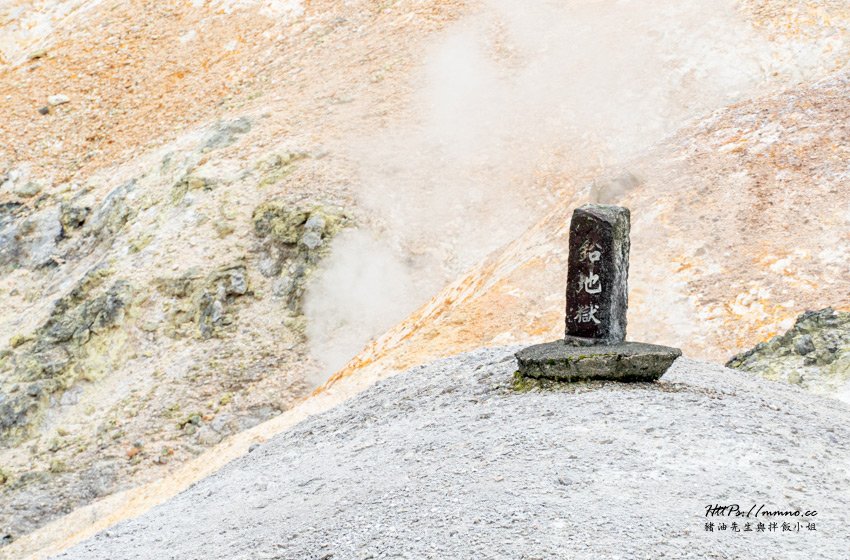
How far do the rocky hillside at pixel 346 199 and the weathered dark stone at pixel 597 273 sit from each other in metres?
4.06

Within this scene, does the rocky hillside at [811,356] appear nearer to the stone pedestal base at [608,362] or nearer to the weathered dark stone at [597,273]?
the stone pedestal base at [608,362]

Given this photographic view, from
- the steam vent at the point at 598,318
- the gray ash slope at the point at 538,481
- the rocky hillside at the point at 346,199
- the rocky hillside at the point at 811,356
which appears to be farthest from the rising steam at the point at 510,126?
the steam vent at the point at 598,318

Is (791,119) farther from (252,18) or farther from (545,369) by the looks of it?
→ (252,18)

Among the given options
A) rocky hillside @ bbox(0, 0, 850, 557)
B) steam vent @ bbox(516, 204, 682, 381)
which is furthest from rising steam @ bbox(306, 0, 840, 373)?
steam vent @ bbox(516, 204, 682, 381)

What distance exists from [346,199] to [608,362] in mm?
13817

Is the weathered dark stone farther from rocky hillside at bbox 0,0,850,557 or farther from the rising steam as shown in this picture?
the rising steam

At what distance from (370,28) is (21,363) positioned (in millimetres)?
14152

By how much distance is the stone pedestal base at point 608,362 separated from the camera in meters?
10.6

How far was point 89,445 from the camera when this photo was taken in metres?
19.8

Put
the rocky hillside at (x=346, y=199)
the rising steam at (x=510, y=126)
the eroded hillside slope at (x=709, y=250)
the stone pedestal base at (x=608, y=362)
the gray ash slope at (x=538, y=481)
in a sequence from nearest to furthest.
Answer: the gray ash slope at (x=538, y=481)
the stone pedestal base at (x=608, y=362)
the eroded hillside slope at (x=709, y=250)
the rocky hillside at (x=346, y=199)
the rising steam at (x=510, y=126)

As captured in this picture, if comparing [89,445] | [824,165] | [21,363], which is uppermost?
[824,165]

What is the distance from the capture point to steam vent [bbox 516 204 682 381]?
1070cm

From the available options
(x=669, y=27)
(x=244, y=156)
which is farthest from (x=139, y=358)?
(x=669, y=27)

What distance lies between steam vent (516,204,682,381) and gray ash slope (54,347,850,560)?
0.31 m
